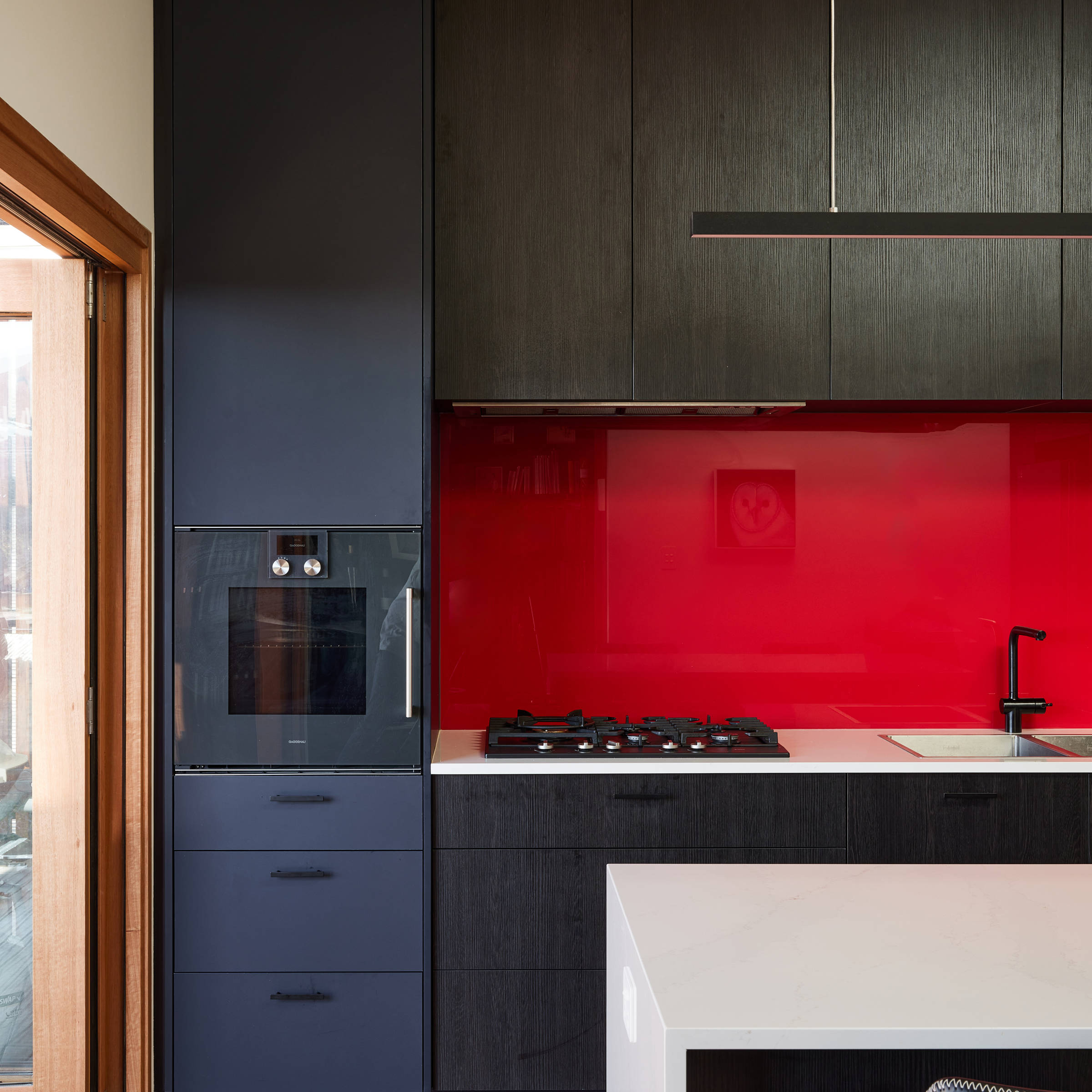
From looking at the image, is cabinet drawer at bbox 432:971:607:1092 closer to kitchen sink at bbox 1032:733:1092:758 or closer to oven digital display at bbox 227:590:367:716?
oven digital display at bbox 227:590:367:716

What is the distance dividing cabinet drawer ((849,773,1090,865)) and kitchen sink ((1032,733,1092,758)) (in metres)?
0.47

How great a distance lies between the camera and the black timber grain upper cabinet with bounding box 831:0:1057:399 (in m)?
2.44

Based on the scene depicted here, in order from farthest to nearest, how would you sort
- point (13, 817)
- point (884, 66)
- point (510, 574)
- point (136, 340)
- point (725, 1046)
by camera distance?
point (510, 574) < point (884, 66) < point (136, 340) < point (13, 817) < point (725, 1046)

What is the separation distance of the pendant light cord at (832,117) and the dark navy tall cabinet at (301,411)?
104 cm

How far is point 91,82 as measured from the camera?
190 centimetres

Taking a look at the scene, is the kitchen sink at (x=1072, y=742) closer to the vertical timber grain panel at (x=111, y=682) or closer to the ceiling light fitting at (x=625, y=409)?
the ceiling light fitting at (x=625, y=409)

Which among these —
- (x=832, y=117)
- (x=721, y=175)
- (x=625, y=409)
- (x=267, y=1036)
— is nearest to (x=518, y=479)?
(x=625, y=409)

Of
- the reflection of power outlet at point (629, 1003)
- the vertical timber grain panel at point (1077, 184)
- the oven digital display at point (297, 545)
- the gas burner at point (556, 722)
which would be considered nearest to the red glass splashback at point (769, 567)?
the gas burner at point (556, 722)

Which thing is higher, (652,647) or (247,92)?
(247,92)

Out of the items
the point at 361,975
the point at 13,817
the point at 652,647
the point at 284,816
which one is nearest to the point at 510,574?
the point at 652,647

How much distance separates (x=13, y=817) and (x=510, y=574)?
1524 mm

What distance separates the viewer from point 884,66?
8.01 feet

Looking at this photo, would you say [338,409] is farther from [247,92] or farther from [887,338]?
[887,338]

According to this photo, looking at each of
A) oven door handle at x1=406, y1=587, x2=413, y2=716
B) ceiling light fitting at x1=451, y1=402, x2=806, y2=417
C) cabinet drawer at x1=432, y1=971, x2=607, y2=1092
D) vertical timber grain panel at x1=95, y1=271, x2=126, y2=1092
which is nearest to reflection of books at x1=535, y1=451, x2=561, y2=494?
ceiling light fitting at x1=451, y1=402, x2=806, y2=417
